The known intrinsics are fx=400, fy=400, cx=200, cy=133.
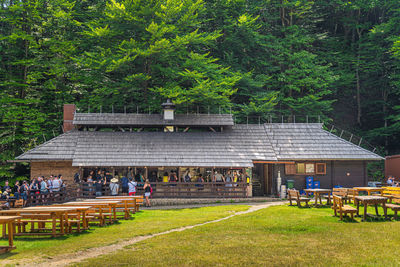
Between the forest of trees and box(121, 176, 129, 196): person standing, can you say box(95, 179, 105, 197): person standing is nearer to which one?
box(121, 176, 129, 196): person standing

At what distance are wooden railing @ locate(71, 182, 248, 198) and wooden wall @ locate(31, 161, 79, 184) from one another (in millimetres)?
1613

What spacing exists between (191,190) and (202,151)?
262 cm

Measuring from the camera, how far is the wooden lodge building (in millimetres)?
24719

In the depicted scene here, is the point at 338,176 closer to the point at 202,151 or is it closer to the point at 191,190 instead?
the point at 202,151

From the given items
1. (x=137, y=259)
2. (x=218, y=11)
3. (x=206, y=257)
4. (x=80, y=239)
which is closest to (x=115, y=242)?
(x=80, y=239)

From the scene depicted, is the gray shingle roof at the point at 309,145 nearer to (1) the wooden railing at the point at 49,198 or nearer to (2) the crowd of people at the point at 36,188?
(1) the wooden railing at the point at 49,198

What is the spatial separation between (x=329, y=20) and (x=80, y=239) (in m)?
42.4

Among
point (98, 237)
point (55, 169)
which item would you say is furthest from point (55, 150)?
point (98, 237)

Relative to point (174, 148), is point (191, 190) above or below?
below

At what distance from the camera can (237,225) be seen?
1373 cm

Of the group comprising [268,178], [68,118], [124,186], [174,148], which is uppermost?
[68,118]

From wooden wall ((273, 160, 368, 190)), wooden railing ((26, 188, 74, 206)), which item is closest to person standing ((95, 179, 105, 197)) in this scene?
wooden railing ((26, 188, 74, 206))

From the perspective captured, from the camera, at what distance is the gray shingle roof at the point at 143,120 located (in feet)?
89.9

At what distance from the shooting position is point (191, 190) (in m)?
24.8
